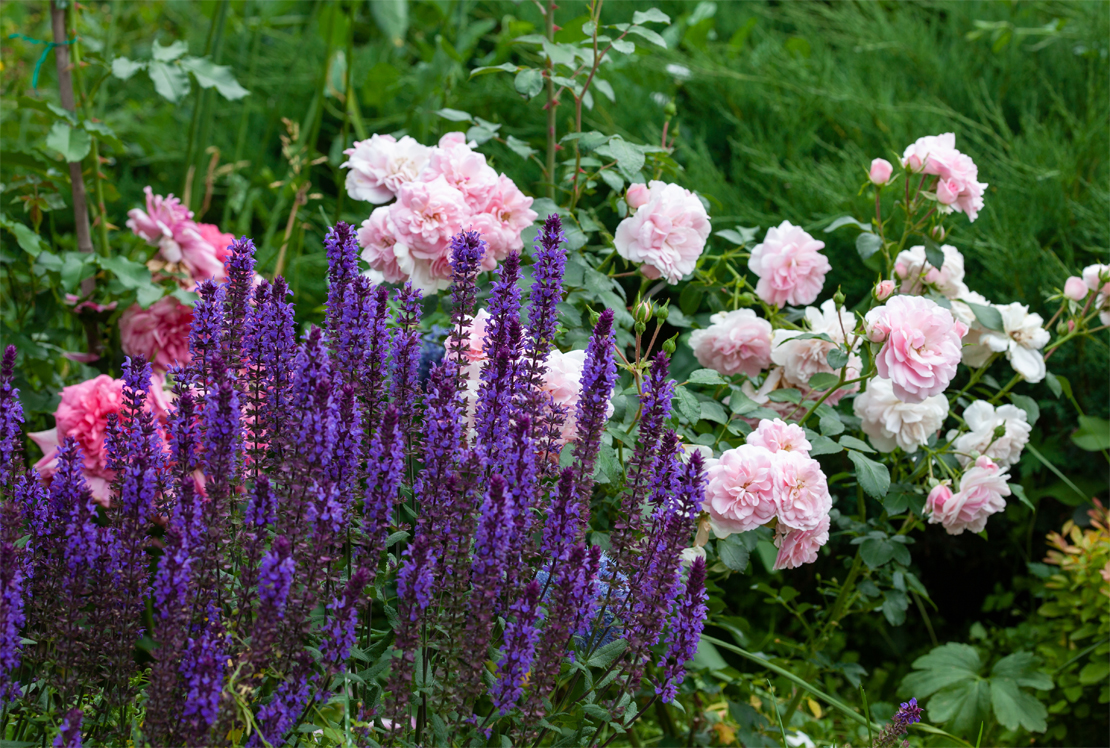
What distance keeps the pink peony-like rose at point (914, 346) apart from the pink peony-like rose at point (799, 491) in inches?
9.6

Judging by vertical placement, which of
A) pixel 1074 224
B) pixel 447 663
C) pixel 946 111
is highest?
pixel 946 111

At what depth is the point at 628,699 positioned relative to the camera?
1387 mm

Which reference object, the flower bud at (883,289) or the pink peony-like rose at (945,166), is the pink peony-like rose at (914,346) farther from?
the pink peony-like rose at (945,166)

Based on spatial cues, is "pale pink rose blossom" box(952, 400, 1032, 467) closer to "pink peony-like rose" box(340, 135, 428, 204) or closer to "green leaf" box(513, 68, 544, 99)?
"green leaf" box(513, 68, 544, 99)

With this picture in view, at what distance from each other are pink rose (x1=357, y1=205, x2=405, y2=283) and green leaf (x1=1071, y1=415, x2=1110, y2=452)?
1881 mm

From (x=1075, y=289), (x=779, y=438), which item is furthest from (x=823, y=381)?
(x=1075, y=289)

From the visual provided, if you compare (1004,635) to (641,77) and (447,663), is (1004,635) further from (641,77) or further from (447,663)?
(641,77)

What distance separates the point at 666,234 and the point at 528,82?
456mm

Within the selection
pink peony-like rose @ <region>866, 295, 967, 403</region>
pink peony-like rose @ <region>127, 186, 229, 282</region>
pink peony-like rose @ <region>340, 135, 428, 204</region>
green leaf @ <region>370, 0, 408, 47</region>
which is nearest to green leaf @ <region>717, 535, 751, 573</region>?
pink peony-like rose @ <region>866, 295, 967, 403</region>

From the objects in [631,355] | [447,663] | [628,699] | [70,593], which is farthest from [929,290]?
[70,593]

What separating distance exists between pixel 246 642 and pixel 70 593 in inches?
10.3

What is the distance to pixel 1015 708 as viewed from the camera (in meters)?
2.31

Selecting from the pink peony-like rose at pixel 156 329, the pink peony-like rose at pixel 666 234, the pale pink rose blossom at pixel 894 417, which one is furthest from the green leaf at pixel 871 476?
the pink peony-like rose at pixel 156 329

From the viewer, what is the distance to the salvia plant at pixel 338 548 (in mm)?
1168
